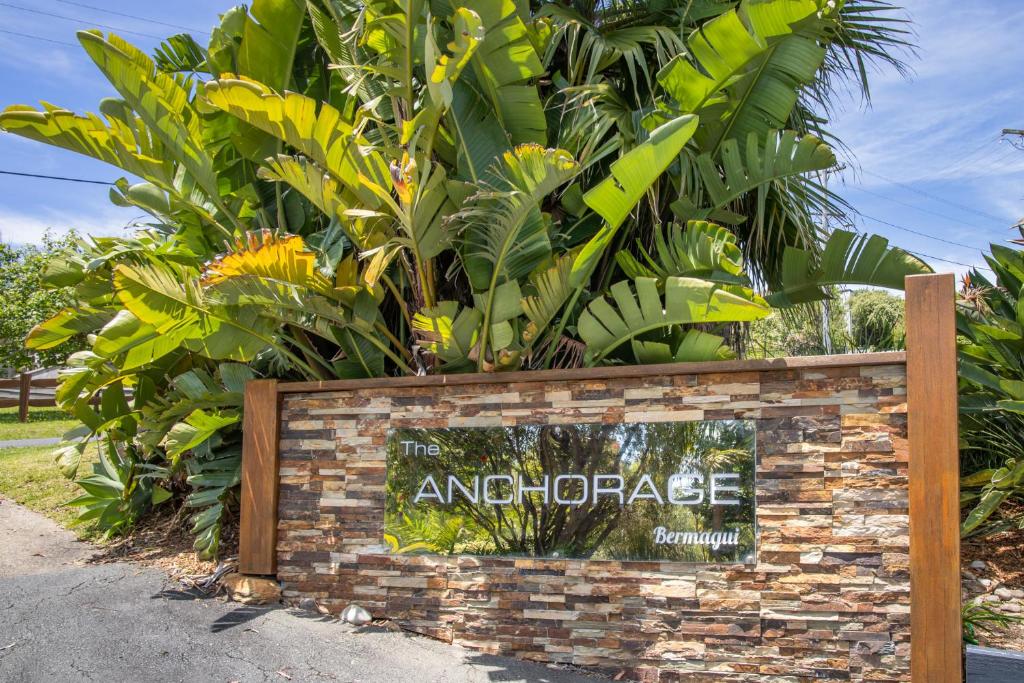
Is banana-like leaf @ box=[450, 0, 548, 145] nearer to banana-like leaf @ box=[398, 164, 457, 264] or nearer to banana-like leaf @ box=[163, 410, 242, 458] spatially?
banana-like leaf @ box=[398, 164, 457, 264]

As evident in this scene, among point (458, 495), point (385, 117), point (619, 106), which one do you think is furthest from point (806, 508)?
point (385, 117)

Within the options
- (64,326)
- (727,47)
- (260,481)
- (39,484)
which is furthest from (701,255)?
(39,484)

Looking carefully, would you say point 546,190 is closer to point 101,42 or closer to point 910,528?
point 910,528

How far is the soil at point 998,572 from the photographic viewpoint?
5586mm

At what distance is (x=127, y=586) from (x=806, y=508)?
5.48 meters

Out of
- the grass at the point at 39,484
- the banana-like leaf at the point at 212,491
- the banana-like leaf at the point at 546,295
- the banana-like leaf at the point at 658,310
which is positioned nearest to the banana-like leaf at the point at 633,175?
the banana-like leaf at the point at 546,295

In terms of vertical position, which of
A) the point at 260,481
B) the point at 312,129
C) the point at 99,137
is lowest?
the point at 260,481

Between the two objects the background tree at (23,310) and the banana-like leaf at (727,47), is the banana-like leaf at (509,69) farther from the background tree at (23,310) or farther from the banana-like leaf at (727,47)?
the background tree at (23,310)

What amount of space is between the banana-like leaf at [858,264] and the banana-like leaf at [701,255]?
23.4 inches

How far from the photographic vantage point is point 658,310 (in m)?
5.12

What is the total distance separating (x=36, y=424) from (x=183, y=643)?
14.6 m

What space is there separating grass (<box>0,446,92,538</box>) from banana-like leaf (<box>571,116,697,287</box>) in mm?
6659

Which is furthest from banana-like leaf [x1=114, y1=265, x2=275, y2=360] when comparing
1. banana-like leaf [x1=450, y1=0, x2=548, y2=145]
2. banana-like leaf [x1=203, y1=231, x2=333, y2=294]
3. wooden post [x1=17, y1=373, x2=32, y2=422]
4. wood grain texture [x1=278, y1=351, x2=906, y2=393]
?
wooden post [x1=17, y1=373, x2=32, y2=422]

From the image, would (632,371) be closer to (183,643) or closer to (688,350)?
(688,350)
